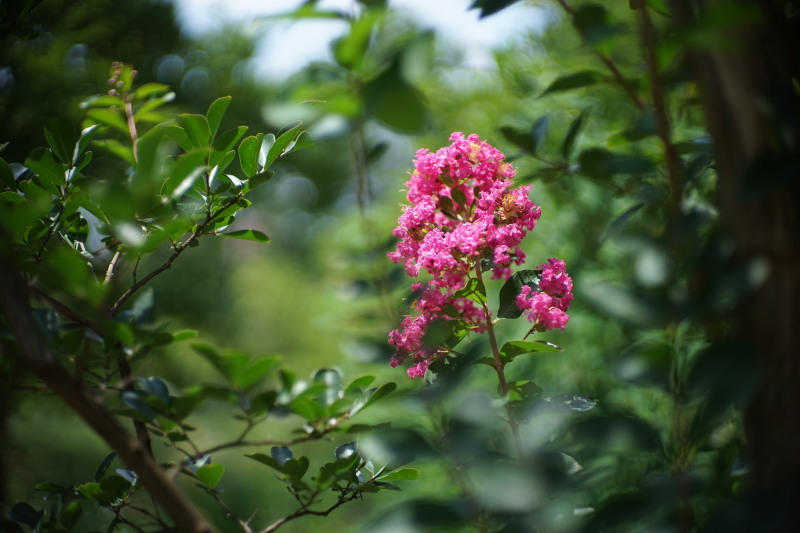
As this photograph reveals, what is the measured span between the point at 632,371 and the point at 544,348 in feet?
0.45

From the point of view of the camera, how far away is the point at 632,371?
25cm

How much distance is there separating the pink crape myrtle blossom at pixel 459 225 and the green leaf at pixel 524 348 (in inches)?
1.0

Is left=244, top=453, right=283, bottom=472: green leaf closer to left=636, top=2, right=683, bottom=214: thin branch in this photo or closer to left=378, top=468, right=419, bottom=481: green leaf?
left=378, top=468, right=419, bottom=481: green leaf

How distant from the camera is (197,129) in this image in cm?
39

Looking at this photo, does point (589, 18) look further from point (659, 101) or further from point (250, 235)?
point (250, 235)

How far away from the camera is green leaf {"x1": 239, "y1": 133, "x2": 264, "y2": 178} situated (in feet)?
1.38

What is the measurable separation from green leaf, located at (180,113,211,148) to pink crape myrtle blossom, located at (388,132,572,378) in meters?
0.14

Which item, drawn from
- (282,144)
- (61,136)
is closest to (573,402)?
(282,144)

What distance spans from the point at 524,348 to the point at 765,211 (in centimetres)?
19

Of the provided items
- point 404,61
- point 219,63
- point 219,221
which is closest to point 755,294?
point 404,61

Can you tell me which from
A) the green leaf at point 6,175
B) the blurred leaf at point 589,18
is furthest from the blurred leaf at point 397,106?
the green leaf at point 6,175

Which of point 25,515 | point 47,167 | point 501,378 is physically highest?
point 47,167

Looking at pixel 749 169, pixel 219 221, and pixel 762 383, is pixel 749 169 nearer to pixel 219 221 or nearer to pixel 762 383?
pixel 762 383

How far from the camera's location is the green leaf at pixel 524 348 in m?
0.39
